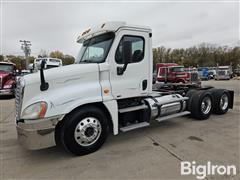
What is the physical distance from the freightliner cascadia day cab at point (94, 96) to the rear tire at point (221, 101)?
82.4 inches

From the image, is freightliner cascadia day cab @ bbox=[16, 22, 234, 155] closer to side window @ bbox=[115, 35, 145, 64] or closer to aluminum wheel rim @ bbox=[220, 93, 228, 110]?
side window @ bbox=[115, 35, 145, 64]

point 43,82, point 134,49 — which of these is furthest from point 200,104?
point 43,82

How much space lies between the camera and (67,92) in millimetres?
3221

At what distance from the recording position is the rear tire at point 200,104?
541 cm

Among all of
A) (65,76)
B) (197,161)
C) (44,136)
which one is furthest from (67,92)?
(197,161)

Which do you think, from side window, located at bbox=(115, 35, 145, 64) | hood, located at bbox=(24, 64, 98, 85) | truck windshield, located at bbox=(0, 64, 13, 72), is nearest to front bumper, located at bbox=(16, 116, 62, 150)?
hood, located at bbox=(24, 64, 98, 85)

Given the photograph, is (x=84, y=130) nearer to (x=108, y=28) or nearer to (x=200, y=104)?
(x=108, y=28)

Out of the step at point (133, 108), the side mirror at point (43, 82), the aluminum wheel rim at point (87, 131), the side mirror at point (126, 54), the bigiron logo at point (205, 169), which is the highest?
the side mirror at point (126, 54)

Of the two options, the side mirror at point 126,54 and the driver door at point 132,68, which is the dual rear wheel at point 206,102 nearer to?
the driver door at point 132,68

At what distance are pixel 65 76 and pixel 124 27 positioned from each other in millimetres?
1637

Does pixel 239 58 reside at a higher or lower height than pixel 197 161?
higher

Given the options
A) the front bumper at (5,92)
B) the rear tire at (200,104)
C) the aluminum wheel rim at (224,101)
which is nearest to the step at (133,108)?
the rear tire at (200,104)

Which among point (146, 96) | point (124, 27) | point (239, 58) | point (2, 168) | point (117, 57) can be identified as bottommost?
point (2, 168)

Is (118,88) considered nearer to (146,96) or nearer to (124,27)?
(146,96)
